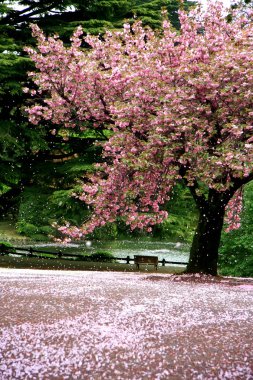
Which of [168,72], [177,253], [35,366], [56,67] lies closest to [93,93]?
[56,67]

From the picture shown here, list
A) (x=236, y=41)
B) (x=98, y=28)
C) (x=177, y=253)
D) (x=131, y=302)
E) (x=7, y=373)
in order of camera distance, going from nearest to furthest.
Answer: (x=7, y=373), (x=131, y=302), (x=236, y=41), (x=98, y=28), (x=177, y=253)

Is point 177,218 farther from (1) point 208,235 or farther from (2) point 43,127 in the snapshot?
(2) point 43,127

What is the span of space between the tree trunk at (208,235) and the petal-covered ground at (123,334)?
429 centimetres

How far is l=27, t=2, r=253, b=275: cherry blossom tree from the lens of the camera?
12641 millimetres

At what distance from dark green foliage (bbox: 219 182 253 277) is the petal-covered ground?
10477mm

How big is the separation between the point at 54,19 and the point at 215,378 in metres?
18.3

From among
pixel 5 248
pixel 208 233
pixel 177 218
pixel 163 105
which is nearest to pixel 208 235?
pixel 208 233

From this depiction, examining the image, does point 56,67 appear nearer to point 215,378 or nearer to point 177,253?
point 215,378

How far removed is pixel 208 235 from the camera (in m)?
14.8

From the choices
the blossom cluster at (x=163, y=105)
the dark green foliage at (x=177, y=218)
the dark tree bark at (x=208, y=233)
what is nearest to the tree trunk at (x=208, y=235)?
the dark tree bark at (x=208, y=233)

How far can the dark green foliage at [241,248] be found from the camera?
68.0ft

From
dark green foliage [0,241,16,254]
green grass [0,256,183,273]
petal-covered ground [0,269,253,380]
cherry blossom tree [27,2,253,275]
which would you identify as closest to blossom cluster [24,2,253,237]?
cherry blossom tree [27,2,253,275]

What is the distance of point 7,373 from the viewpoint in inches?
201

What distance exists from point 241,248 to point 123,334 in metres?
15.9
